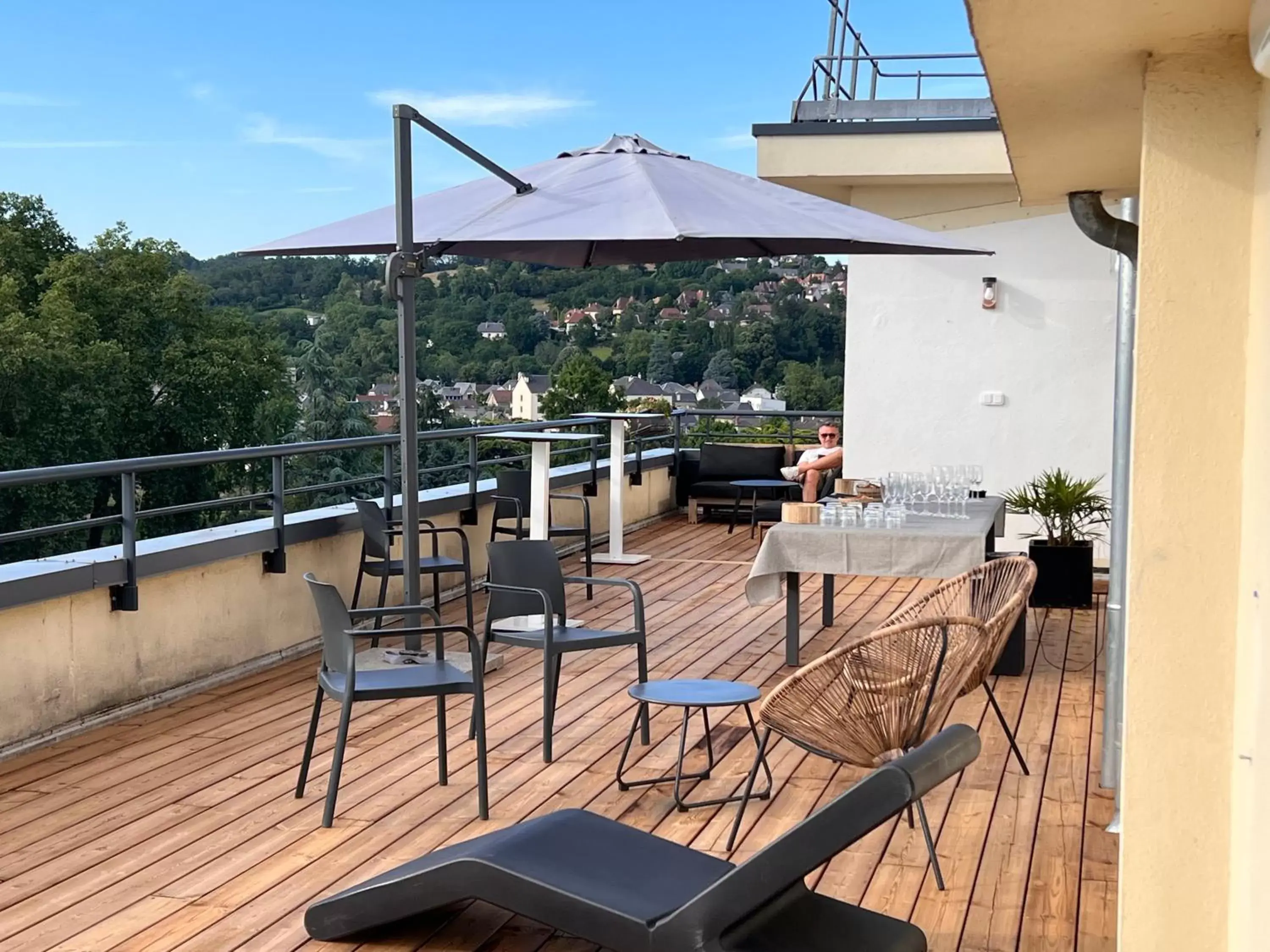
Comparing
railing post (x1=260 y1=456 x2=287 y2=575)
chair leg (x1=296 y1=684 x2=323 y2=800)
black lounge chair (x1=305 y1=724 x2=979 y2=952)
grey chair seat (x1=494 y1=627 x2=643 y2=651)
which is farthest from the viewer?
railing post (x1=260 y1=456 x2=287 y2=575)

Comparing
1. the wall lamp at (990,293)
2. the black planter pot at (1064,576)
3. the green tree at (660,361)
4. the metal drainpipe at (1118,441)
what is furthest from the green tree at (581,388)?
the metal drainpipe at (1118,441)

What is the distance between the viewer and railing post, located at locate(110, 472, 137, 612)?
5.55 meters

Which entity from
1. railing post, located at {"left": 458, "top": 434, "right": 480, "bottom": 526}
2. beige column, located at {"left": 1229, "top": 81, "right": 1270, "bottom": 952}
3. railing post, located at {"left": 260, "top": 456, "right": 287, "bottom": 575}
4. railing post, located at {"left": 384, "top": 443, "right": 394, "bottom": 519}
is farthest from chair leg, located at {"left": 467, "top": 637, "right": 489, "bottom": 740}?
railing post, located at {"left": 458, "top": 434, "right": 480, "bottom": 526}

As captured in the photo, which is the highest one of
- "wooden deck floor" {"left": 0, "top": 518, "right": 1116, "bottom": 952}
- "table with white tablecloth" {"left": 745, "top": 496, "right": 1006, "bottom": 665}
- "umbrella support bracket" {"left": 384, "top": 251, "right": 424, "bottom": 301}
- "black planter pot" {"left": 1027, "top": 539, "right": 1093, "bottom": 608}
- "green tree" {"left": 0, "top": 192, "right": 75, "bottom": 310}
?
"green tree" {"left": 0, "top": 192, "right": 75, "bottom": 310}

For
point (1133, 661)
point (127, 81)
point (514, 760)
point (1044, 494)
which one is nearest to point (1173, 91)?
point (1133, 661)

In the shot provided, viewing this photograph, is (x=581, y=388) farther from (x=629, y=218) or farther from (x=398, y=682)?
(x=398, y=682)

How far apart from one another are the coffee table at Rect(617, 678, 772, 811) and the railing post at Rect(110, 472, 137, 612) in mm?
2163

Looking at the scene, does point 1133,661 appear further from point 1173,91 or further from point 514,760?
point 514,760

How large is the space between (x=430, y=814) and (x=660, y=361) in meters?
16.4

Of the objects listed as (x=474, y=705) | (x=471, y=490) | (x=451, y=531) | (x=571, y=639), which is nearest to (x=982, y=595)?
(x=571, y=639)

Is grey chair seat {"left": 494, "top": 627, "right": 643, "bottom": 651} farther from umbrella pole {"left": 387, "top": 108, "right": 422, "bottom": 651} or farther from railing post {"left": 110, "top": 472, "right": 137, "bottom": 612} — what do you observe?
railing post {"left": 110, "top": 472, "right": 137, "bottom": 612}

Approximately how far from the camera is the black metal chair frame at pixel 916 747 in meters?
3.88

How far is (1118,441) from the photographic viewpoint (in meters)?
4.41

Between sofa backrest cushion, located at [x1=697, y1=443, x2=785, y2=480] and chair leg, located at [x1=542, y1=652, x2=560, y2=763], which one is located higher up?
sofa backrest cushion, located at [x1=697, y1=443, x2=785, y2=480]
